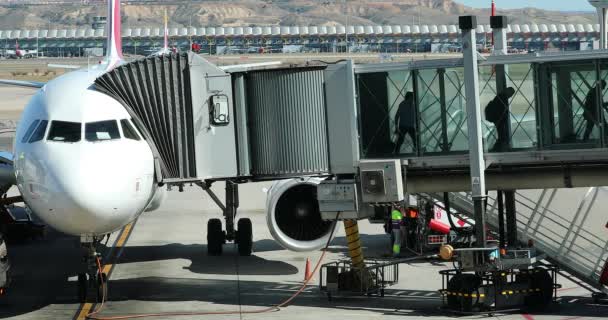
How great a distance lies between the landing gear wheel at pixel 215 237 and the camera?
29.6 metres

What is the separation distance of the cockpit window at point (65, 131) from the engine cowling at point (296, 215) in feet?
18.0

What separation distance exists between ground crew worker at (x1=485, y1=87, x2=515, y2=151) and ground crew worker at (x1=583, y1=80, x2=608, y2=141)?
1348mm

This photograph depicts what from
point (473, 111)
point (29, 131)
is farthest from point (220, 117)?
point (473, 111)

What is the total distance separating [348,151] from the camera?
73.4 feet

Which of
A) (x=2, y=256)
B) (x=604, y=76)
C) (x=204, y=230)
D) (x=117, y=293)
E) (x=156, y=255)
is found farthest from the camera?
(x=204, y=230)

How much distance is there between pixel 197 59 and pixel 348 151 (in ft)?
11.2

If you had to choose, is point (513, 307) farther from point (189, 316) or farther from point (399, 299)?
point (189, 316)

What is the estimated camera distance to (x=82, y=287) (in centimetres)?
2305

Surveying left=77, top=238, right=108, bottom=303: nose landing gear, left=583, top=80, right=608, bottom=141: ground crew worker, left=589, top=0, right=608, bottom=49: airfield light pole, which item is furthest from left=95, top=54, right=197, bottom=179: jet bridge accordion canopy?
left=589, top=0, right=608, bottom=49: airfield light pole

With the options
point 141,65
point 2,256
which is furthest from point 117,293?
point 141,65

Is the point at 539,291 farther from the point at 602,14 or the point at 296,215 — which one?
the point at 602,14

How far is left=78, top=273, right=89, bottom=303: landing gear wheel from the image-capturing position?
75.3 ft

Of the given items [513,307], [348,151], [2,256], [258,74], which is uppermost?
[258,74]

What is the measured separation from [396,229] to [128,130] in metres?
8.84
